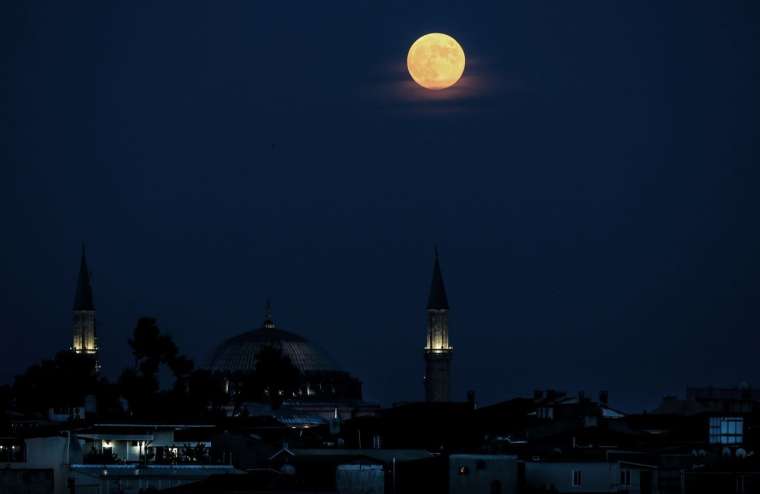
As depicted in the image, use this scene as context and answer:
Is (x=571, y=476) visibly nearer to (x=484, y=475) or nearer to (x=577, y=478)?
(x=577, y=478)

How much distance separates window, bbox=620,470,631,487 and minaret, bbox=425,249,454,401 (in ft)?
391

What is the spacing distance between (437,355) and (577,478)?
128 metres

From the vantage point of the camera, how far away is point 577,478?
215ft

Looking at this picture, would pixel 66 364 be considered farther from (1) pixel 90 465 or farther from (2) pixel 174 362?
(1) pixel 90 465

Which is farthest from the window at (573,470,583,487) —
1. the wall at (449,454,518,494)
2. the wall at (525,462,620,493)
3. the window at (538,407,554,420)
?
the window at (538,407,554,420)

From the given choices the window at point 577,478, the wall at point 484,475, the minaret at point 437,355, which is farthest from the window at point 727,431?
the minaret at point 437,355

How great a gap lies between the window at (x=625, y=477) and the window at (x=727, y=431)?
13409 millimetres

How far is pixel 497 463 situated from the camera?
65188 mm

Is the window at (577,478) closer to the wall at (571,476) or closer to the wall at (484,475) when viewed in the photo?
the wall at (571,476)

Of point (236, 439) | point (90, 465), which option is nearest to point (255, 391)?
point (236, 439)

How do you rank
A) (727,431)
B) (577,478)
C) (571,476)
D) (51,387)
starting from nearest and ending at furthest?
(577,478) < (571,476) < (727,431) < (51,387)

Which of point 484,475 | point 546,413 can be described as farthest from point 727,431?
point 546,413

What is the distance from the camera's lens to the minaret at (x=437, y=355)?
190375 mm

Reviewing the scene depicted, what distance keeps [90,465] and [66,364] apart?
5768 cm
